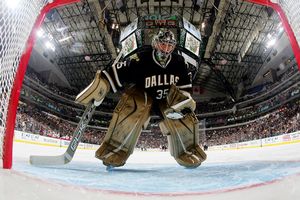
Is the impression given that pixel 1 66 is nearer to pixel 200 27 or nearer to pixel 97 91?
pixel 97 91

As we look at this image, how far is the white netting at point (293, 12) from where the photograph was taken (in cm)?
163

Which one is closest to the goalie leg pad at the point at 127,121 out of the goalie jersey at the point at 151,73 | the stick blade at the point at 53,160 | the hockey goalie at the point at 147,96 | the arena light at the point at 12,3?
the hockey goalie at the point at 147,96

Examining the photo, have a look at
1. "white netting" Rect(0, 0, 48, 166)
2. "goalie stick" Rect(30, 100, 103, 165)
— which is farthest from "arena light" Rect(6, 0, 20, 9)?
"goalie stick" Rect(30, 100, 103, 165)

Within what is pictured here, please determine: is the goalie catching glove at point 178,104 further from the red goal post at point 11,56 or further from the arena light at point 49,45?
the arena light at point 49,45

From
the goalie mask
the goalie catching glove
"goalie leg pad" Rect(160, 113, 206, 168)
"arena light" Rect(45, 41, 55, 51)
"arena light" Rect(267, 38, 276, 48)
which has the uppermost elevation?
"arena light" Rect(267, 38, 276, 48)

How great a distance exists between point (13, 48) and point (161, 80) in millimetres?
1070

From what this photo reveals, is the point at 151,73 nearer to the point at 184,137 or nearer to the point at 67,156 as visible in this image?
the point at 184,137

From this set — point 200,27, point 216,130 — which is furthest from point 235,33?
point 216,130

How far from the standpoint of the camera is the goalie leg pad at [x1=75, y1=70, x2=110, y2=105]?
6.45 ft

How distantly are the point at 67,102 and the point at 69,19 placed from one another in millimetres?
5272

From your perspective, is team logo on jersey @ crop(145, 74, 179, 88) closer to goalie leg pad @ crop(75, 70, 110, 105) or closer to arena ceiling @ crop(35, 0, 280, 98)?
goalie leg pad @ crop(75, 70, 110, 105)

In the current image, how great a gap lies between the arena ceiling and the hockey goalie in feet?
21.5

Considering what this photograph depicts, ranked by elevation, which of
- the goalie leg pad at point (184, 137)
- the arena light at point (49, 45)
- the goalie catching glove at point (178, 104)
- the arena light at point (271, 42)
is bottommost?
the goalie leg pad at point (184, 137)

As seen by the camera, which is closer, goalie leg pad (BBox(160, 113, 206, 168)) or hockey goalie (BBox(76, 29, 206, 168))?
hockey goalie (BBox(76, 29, 206, 168))
